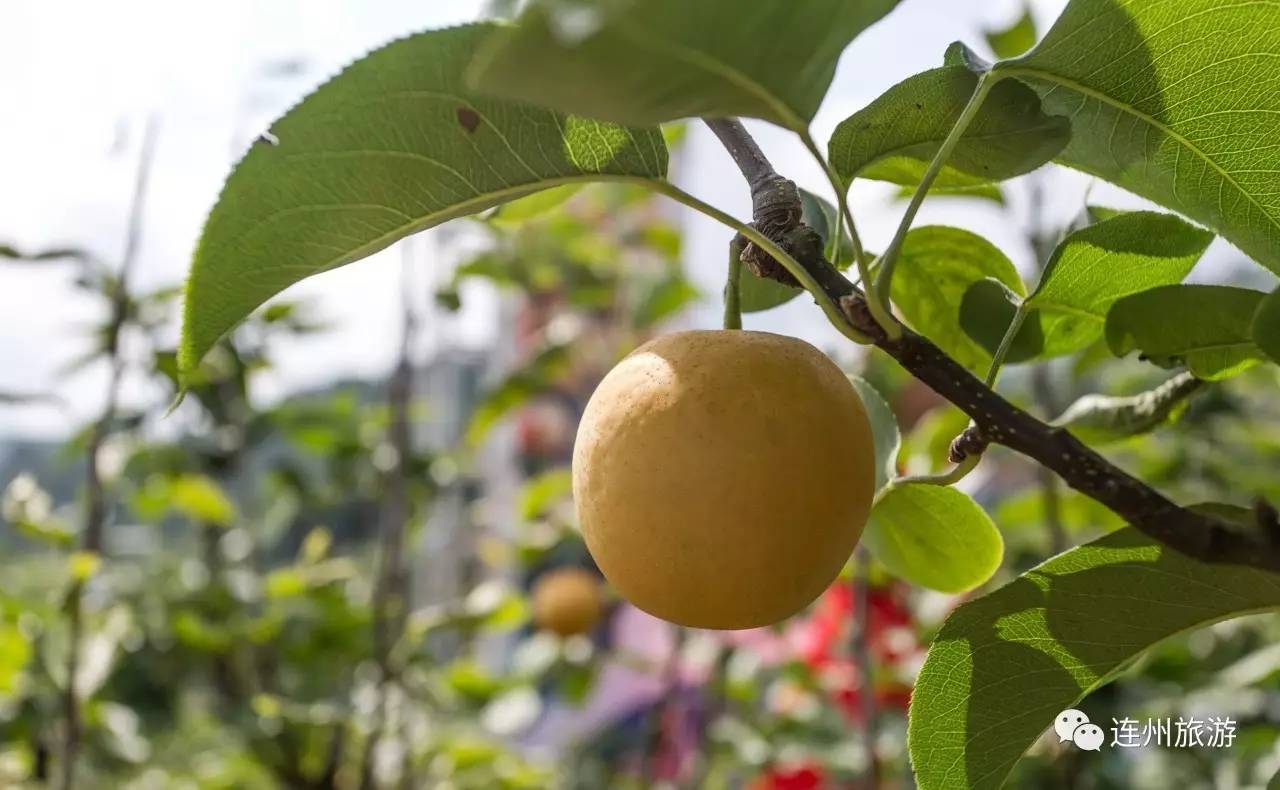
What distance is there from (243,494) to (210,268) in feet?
4.15

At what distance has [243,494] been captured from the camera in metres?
1.55

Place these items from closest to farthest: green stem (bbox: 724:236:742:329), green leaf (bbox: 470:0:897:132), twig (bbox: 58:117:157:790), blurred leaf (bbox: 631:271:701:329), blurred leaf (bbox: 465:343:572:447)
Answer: green leaf (bbox: 470:0:897:132)
green stem (bbox: 724:236:742:329)
twig (bbox: 58:117:157:790)
blurred leaf (bbox: 465:343:572:447)
blurred leaf (bbox: 631:271:701:329)

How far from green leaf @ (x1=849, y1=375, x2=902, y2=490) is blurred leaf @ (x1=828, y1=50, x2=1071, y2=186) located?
112 millimetres

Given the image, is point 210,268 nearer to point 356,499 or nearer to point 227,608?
point 227,608

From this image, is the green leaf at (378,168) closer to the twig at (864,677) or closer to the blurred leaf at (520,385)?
the twig at (864,677)

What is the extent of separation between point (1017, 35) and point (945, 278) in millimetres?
721

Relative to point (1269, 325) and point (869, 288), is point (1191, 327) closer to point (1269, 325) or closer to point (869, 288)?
point (1269, 325)

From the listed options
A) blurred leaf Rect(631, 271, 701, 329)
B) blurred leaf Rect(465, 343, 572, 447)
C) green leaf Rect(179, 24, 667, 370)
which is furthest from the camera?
blurred leaf Rect(631, 271, 701, 329)

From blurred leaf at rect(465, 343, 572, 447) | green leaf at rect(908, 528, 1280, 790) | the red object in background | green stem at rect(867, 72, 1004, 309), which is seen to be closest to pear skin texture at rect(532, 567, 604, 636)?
blurred leaf at rect(465, 343, 572, 447)

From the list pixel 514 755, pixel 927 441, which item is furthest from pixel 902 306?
pixel 514 755

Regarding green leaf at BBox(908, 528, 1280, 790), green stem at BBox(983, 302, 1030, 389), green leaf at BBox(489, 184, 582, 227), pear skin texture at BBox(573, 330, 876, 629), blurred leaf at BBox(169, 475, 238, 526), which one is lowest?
blurred leaf at BBox(169, 475, 238, 526)

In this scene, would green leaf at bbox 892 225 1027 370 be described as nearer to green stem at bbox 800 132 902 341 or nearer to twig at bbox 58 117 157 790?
green stem at bbox 800 132 902 341

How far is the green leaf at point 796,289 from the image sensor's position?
1.64 ft

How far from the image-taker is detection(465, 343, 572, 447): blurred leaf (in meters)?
1.52
